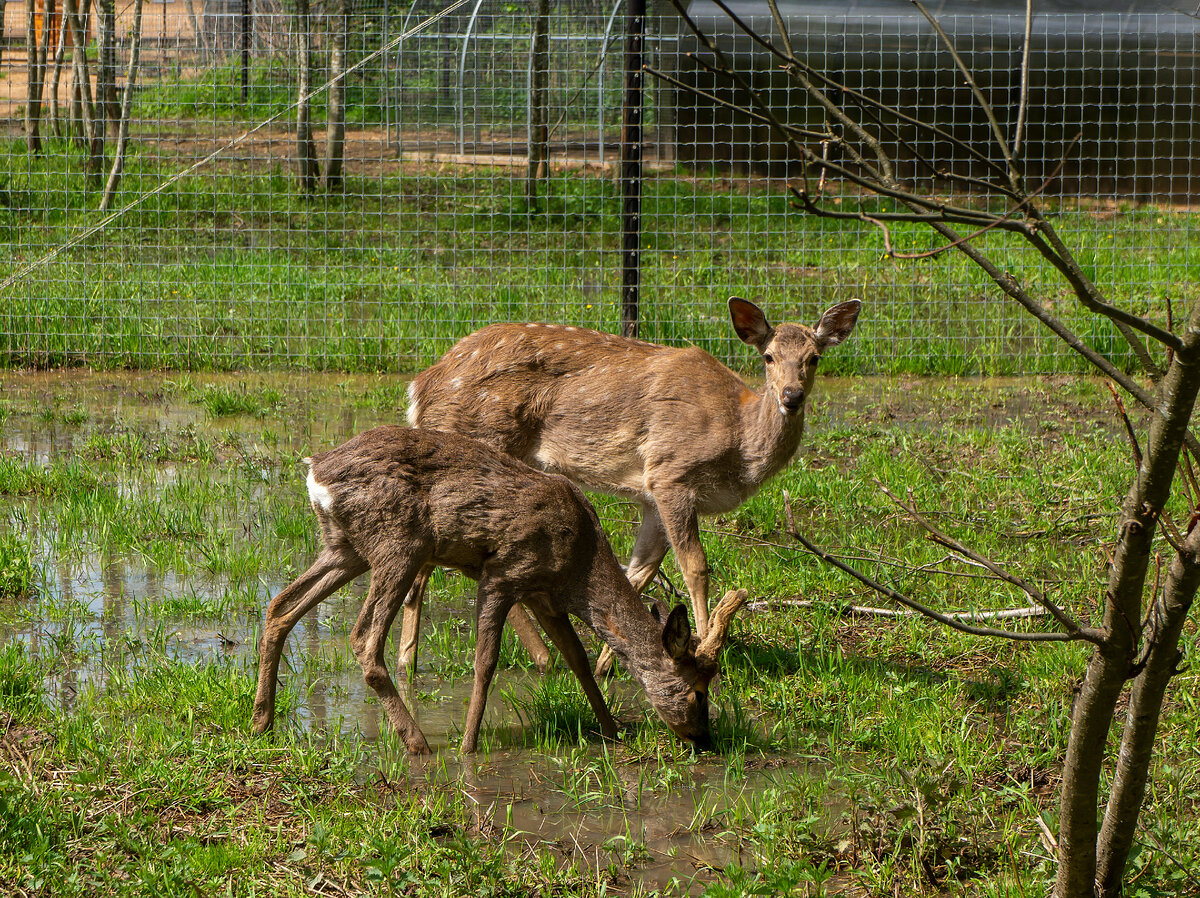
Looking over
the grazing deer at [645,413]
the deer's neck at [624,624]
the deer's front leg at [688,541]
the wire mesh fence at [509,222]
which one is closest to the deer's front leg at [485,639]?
the deer's neck at [624,624]

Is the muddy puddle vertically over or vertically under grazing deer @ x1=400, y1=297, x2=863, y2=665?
under

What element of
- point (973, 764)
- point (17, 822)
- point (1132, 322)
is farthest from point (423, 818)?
point (1132, 322)

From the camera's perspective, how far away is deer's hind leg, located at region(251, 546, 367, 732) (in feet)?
15.5

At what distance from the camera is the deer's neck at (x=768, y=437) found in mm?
6008

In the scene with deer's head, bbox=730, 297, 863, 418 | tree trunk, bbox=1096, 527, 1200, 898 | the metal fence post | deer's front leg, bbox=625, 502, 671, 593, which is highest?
the metal fence post

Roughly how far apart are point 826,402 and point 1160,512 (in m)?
7.68

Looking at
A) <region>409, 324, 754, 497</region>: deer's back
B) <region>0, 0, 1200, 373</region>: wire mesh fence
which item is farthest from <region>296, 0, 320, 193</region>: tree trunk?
<region>409, 324, 754, 497</region>: deer's back

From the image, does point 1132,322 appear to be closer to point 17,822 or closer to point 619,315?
point 17,822

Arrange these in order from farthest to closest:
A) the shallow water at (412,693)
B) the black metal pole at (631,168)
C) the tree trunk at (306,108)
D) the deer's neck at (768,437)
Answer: the tree trunk at (306,108)
the black metal pole at (631,168)
the deer's neck at (768,437)
the shallow water at (412,693)

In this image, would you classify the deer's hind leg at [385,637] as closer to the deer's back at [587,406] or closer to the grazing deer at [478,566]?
the grazing deer at [478,566]

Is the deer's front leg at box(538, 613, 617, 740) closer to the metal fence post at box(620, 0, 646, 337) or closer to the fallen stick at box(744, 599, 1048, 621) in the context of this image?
the fallen stick at box(744, 599, 1048, 621)

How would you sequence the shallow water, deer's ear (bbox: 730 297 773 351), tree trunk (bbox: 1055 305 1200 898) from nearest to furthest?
tree trunk (bbox: 1055 305 1200 898), the shallow water, deer's ear (bbox: 730 297 773 351)

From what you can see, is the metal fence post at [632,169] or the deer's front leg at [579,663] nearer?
the deer's front leg at [579,663]

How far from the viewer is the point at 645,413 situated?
20.7 ft
